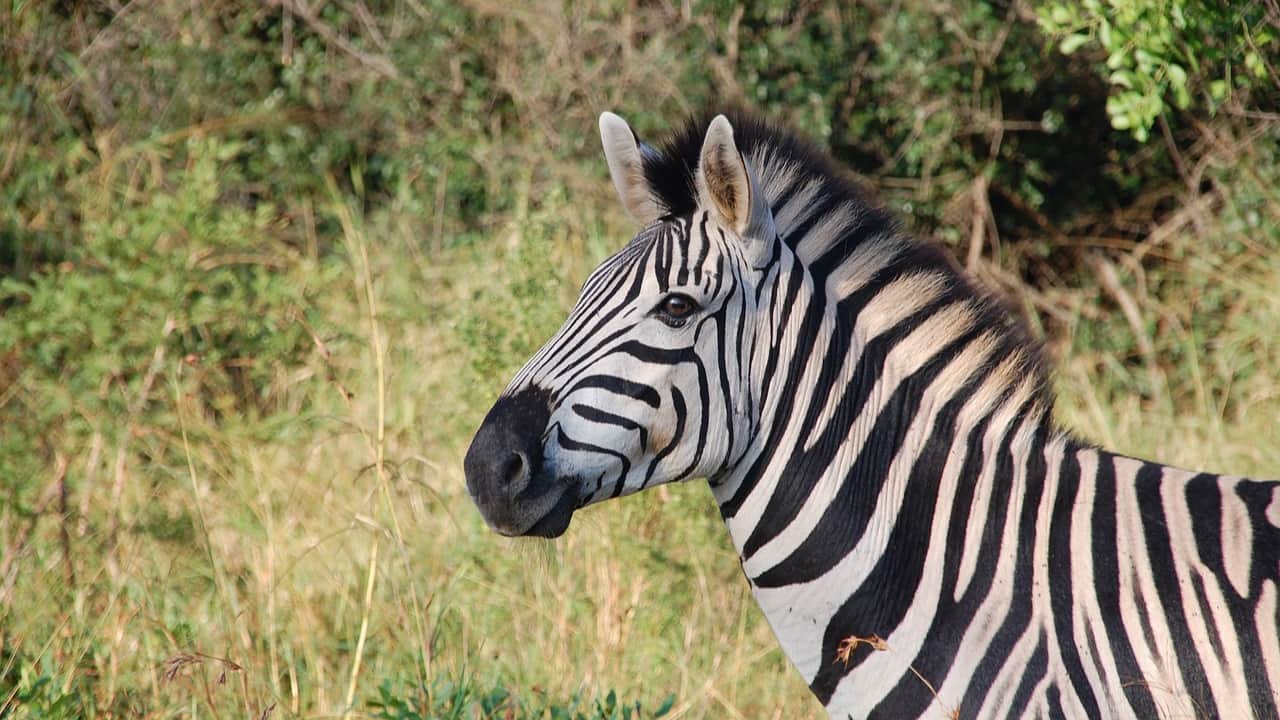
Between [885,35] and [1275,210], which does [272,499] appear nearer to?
[885,35]

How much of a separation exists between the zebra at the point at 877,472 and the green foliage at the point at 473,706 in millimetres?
1011

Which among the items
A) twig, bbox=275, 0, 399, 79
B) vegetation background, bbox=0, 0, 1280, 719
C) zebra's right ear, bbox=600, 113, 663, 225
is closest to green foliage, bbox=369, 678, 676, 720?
vegetation background, bbox=0, 0, 1280, 719

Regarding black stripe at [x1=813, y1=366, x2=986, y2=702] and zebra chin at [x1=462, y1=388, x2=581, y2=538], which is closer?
zebra chin at [x1=462, y1=388, x2=581, y2=538]

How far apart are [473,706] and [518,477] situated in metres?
1.32

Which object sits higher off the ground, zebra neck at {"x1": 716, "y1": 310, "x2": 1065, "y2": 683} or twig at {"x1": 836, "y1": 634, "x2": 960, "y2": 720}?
zebra neck at {"x1": 716, "y1": 310, "x2": 1065, "y2": 683}

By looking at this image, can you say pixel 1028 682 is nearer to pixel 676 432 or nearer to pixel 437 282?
pixel 676 432

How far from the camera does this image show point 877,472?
285cm

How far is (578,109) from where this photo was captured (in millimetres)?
8148

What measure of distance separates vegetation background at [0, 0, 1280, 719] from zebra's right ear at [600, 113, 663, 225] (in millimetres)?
990

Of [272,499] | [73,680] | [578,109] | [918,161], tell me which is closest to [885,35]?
[918,161]

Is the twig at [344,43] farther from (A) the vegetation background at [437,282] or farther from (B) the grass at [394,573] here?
(B) the grass at [394,573]

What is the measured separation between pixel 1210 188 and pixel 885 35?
2995mm

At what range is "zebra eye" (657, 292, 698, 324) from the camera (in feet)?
9.23

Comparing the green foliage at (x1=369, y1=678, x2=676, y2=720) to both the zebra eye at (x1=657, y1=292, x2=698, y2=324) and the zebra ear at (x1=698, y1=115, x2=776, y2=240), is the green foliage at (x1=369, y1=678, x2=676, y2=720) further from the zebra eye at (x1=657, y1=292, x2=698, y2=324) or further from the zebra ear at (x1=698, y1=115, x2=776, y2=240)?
the zebra ear at (x1=698, y1=115, x2=776, y2=240)
